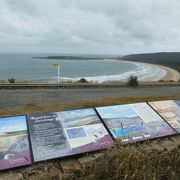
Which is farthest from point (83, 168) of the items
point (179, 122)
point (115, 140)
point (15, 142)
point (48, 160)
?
point (179, 122)

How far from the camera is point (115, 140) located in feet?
12.6

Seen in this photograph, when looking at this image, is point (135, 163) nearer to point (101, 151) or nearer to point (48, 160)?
point (101, 151)

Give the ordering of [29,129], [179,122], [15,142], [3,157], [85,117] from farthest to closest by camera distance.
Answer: [179,122] → [85,117] → [29,129] → [15,142] → [3,157]

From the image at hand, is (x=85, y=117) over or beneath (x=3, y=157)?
over

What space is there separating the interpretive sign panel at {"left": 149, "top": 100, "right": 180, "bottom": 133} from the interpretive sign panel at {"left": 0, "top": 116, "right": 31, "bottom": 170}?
110 inches

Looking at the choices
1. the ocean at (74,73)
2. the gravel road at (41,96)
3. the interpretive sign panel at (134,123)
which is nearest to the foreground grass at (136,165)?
the interpretive sign panel at (134,123)

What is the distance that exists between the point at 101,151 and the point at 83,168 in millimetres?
611

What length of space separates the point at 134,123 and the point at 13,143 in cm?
217

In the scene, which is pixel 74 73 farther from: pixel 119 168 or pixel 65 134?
pixel 119 168

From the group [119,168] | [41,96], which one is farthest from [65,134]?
[41,96]

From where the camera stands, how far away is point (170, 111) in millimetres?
5094

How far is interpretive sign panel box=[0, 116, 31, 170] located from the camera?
328 cm

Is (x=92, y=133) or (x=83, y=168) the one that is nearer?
(x=83, y=168)

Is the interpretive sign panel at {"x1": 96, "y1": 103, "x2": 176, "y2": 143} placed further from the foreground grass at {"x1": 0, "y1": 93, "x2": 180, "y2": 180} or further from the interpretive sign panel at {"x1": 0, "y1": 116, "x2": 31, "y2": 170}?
the interpretive sign panel at {"x1": 0, "y1": 116, "x2": 31, "y2": 170}
